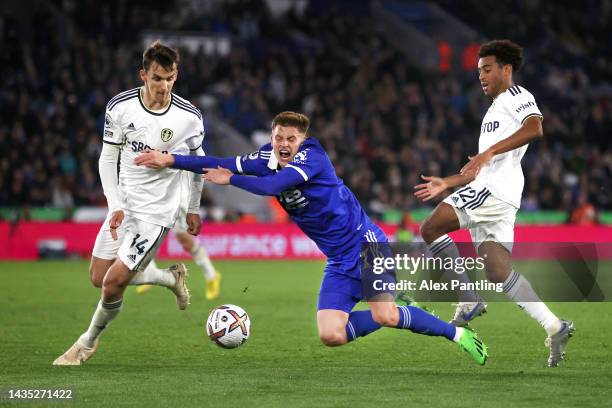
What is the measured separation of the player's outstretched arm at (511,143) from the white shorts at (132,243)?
237 centimetres

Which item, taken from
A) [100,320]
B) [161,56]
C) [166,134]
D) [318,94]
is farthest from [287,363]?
[318,94]

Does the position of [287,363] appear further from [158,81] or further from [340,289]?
[158,81]

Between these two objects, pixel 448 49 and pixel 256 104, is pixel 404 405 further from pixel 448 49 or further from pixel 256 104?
pixel 448 49

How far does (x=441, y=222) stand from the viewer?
8.42m

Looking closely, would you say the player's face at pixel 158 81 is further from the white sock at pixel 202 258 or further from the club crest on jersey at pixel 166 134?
the white sock at pixel 202 258

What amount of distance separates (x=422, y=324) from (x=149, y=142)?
2.47m

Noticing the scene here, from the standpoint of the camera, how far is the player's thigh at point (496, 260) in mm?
8047

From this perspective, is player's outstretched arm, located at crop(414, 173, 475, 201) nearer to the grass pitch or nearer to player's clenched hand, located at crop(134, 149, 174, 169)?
the grass pitch

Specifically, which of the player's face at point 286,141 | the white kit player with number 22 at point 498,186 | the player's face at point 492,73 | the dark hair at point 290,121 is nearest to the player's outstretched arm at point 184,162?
the player's face at point 286,141

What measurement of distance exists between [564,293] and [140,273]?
26.3 feet

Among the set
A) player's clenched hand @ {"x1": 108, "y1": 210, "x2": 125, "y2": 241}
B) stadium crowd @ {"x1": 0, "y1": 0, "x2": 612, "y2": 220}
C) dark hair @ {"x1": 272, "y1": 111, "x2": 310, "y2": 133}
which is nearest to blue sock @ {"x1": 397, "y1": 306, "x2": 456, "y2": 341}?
dark hair @ {"x1": 272, "y1": 111, "x2": 310, "y2": 133}

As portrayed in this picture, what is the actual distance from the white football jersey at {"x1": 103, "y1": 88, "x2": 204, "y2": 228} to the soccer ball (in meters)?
0.84

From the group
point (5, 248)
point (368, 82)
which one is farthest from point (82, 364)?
point (368, 82)

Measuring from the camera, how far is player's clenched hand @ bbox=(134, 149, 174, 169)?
24.3ft
